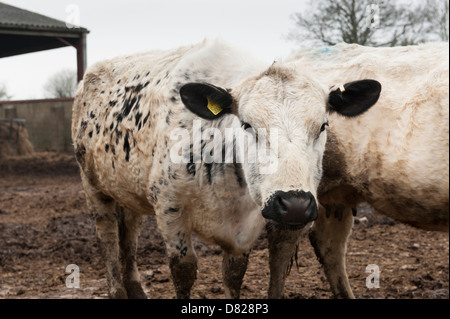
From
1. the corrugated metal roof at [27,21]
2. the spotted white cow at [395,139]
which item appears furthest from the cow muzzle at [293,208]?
the corrugated metal roof at [27,21]

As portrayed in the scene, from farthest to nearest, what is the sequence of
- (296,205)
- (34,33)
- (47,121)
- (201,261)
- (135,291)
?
(47,121) → (34,33) → (201,261) → (135,291) → (296,205)

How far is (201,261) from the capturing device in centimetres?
565

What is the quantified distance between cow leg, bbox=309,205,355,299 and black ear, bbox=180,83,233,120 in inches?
65.8

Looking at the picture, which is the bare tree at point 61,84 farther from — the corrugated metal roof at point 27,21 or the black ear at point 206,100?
the black ear at point 206,100

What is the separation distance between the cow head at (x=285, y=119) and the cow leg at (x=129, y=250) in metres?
1.95

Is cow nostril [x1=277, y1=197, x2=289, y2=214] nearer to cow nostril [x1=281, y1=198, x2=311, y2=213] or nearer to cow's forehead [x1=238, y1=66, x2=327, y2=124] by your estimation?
cow nostril [x1=281, y1=198, x2=311, y2=213]

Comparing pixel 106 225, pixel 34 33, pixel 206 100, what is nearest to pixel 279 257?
pixel 206 100

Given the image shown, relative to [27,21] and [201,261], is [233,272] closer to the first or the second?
[201,261]

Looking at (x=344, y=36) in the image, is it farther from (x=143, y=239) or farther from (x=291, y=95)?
(x=291, y=95)

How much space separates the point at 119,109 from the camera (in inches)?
154

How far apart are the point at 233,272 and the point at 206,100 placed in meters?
1.33

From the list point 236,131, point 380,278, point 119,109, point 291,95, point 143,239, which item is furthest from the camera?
point 143,239
